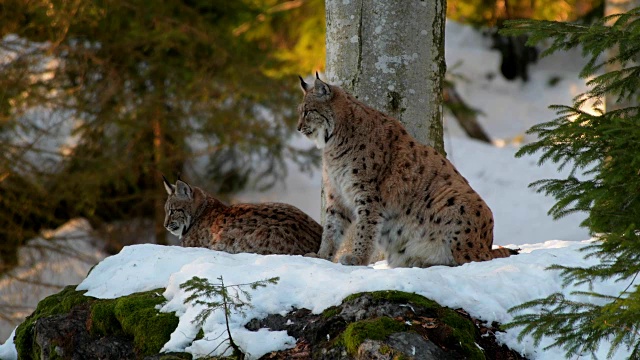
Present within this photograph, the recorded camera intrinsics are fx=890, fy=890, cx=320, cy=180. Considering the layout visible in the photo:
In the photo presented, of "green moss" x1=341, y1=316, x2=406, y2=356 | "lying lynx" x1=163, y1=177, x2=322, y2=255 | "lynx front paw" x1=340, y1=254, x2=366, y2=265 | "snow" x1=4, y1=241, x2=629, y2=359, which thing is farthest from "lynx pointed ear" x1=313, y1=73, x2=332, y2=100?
"green moss" x1=341, y1=316, x2=406, y2=356

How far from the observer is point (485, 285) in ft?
17.3

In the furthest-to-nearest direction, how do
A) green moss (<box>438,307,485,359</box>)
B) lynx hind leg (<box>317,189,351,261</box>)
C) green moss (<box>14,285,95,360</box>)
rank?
lynx hind leg (<box>317,189,351,261</box>) < green moss (<box>14,285,95,360</box>) < green moss (<box>438,307,485,359</box>)

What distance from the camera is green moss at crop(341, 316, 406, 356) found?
4.53 metres

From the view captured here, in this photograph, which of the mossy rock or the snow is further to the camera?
the mossy rock

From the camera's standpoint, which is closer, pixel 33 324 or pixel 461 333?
pixel 461 333

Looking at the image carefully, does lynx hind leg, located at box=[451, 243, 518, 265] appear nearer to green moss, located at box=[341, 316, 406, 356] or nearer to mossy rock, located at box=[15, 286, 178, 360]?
green moss, located at box=[341, 316, 406, 356]

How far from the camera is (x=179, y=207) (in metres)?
7.67

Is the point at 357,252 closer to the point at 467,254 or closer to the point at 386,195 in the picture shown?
the point at 386,195

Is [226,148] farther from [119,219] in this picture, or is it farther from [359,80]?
[359,80]

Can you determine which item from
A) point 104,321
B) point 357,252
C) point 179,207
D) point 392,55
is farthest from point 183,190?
point 104,321

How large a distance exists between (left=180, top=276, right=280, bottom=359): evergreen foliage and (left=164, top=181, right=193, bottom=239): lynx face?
2.47 metres

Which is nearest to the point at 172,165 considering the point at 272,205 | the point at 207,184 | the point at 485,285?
the point at 207,184

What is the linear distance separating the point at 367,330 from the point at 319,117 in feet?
8.44

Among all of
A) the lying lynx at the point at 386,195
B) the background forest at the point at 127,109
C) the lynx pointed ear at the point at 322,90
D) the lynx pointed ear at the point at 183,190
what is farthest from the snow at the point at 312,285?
the background forest at the point at 127,109
